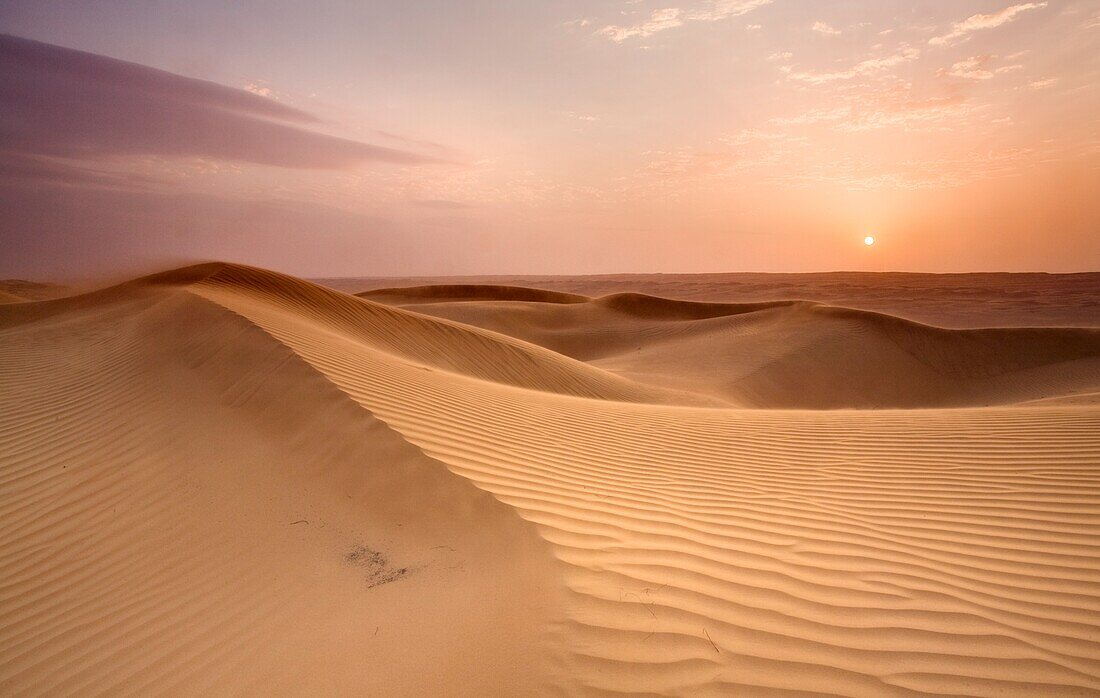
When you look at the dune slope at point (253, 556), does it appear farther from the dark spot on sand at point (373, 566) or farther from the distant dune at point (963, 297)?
the distant dune at point (963, 297)

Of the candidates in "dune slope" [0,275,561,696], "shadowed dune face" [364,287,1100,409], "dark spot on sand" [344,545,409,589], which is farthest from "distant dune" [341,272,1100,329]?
"dark spot on sand" [344,545,409,589]

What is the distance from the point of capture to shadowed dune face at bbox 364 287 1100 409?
14.9m

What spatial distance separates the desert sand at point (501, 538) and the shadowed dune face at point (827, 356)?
324 inches

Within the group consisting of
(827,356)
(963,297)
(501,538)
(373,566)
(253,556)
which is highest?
Answer: (963,297)

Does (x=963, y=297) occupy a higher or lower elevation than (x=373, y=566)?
higher

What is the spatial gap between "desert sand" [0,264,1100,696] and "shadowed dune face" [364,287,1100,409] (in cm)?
824

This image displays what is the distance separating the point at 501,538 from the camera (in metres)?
3.15

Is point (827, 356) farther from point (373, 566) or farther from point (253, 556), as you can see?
point (253, 556)

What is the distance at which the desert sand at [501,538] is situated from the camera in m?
2.30

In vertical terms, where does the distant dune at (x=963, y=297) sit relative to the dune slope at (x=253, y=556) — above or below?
above

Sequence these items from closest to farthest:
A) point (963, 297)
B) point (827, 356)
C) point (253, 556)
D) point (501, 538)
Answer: point (501, 538) < point (253, 556) < point (827, 356) < point (963, 297)

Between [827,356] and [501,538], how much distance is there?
54.7 feet

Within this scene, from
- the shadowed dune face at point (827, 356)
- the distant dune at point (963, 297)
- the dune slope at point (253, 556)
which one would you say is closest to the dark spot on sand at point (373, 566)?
the dune slope at point (253, 556)

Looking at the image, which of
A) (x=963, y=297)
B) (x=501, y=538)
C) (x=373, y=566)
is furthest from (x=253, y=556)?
(x=963, y=297)
